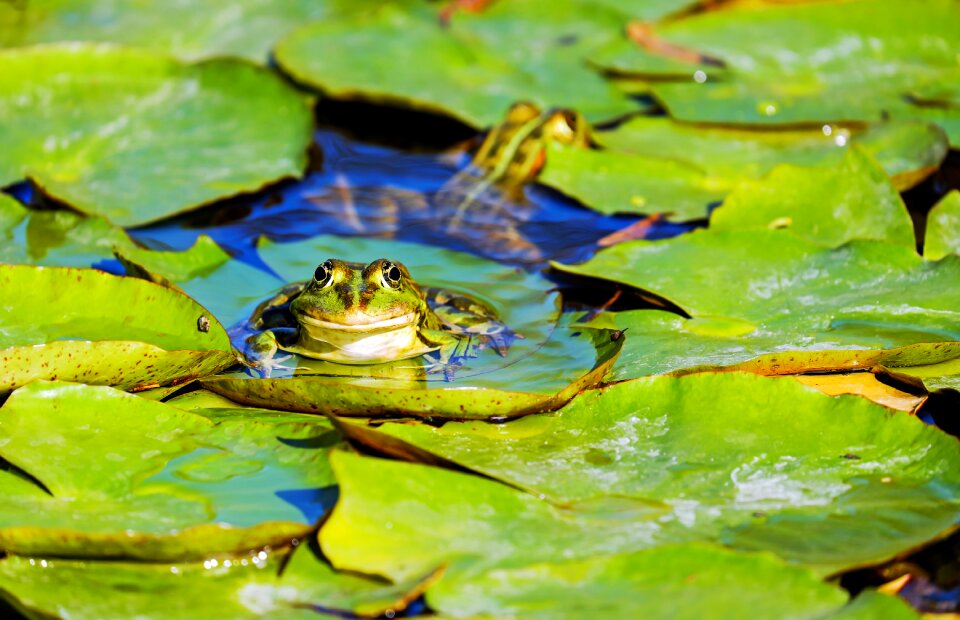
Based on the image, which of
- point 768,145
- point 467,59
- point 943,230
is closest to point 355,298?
point 943,230

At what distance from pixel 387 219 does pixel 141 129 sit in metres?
1.35

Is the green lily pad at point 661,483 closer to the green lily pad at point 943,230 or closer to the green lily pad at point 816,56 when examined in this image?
the green lily pad at point 943,230

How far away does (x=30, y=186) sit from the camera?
4.93 meters

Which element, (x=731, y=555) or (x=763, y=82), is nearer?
(x=731, y=555)

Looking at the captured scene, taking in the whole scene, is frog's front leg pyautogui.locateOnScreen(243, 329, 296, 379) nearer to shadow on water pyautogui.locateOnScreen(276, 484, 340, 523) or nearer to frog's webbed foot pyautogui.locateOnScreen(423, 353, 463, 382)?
frog's webbed foot pyautogui.locateOnScreen(423, 353, 463, 382)

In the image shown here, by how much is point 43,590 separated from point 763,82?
466 centimetres

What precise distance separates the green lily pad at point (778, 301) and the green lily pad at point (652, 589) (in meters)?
0.93

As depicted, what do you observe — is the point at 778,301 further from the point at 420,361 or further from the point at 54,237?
the point at 54,237

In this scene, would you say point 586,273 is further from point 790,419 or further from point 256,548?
point 256,548

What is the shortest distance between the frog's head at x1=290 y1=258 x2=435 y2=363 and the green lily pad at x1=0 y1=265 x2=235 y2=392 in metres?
0.38

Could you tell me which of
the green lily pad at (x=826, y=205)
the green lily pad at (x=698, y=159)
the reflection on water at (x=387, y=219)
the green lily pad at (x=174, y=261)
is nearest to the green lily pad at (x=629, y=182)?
the green lily pad at (x=698, y=159)

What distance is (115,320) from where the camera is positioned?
3.35 m

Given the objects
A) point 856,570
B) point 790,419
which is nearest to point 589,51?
point 790,419

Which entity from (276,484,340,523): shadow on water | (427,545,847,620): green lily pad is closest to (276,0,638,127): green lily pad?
(276,484,340,523): shadow on water
